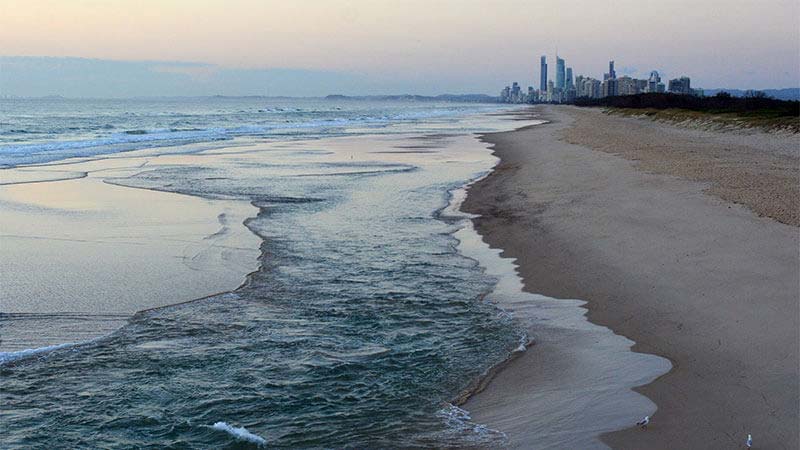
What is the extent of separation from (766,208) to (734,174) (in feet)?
14.6

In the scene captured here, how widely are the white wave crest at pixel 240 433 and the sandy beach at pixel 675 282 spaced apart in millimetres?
1390

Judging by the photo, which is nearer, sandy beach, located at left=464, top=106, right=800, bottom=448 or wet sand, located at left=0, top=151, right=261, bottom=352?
sandy beach, located at left=464, top=106, right=800, bottom=448

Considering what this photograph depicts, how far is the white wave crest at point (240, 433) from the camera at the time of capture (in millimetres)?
4395

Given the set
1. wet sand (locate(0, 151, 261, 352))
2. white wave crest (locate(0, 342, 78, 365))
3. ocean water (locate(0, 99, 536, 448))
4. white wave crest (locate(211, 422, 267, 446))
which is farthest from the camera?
wet sand (locate(0, 151, 261, 352))

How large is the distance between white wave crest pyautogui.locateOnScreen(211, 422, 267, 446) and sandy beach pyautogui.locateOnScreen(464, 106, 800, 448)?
1.39 meters

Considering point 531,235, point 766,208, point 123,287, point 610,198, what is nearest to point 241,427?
point 123,287

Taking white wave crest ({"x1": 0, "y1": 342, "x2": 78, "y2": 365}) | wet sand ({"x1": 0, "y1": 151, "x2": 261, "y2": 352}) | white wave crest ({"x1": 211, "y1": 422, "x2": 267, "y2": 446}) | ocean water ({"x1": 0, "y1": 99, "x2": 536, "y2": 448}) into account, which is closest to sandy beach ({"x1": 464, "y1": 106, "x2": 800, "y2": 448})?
ocean water ({"x1": 0, "y1": 99, "x2": 536, "y2": 448})

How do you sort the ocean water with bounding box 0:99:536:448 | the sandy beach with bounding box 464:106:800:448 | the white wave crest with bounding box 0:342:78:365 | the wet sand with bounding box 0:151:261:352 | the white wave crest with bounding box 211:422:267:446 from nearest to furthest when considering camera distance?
the white wave crest with bounding box 211:422:267:446, the ocean water with bounding box 0:99:536:448, the sandy beach with bounding box 464:106:800:448, the white wave crest with bounding box 0:342:78:365, the wet sand with bounding box 0:151:261:352

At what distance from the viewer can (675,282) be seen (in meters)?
7.62

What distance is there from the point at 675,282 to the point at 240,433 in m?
4.99

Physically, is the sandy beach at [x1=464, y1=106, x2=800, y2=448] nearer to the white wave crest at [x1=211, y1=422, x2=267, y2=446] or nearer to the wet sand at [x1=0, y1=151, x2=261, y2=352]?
the white wave crest at [x1=211, y1=422, x2=267, y2=446]

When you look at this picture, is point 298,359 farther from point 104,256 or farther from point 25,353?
point 104,256

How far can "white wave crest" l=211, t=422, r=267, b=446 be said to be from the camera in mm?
4395

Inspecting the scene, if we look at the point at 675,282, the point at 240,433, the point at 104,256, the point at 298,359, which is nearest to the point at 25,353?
the point at 298,359
